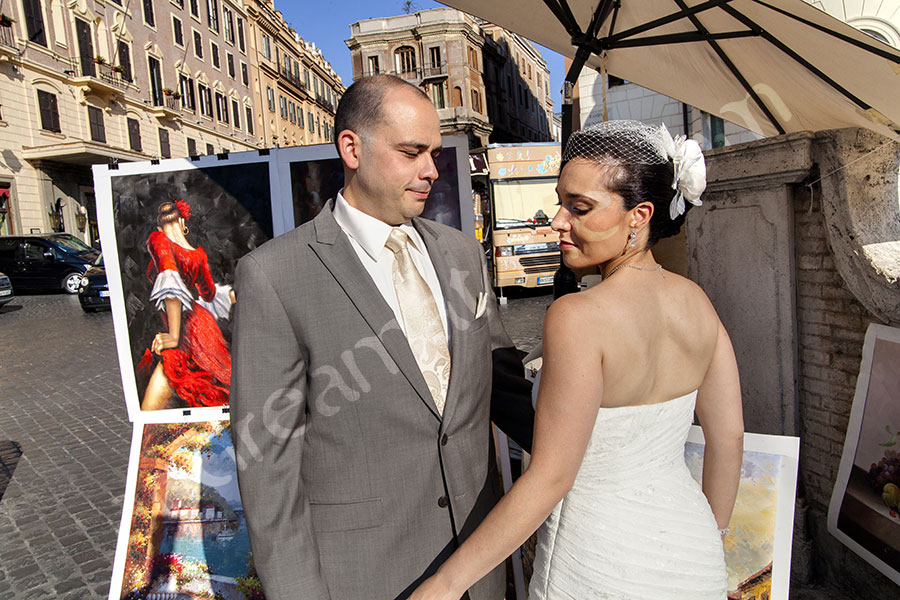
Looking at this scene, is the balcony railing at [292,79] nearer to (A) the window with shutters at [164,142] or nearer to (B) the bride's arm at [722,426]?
(A) the window with shutters at [164,142]

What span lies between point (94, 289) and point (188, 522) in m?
12.4

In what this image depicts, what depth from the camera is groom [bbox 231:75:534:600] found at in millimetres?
1519

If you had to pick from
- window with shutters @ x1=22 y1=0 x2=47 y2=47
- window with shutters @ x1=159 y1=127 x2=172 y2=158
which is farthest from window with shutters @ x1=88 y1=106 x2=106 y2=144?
window with shutters @ x1=159 y1=127 x2=172 y2=158

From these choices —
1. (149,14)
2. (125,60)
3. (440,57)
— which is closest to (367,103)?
(125,60)

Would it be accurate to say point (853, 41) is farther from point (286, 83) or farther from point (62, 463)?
point (286, 83)

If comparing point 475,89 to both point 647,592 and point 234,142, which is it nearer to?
point 234,142

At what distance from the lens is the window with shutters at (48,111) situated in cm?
2269

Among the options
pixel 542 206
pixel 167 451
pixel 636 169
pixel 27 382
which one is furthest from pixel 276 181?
pixel 542 206

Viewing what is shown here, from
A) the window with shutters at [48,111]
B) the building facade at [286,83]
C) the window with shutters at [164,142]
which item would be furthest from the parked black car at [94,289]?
the building facade at [286,83]

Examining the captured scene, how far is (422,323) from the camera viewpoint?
66.5 inches

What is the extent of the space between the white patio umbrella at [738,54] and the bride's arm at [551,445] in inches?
60.2

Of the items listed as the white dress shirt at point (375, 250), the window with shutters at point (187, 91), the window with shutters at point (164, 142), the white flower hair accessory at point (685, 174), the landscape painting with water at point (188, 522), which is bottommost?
the landscape painting with water at point (188, 522)

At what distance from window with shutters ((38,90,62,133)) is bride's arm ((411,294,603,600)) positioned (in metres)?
27.4

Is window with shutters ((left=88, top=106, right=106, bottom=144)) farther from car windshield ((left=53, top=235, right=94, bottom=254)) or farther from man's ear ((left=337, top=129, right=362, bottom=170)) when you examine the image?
man's ear ((left=337, top=129, right=362, bottom=170))
